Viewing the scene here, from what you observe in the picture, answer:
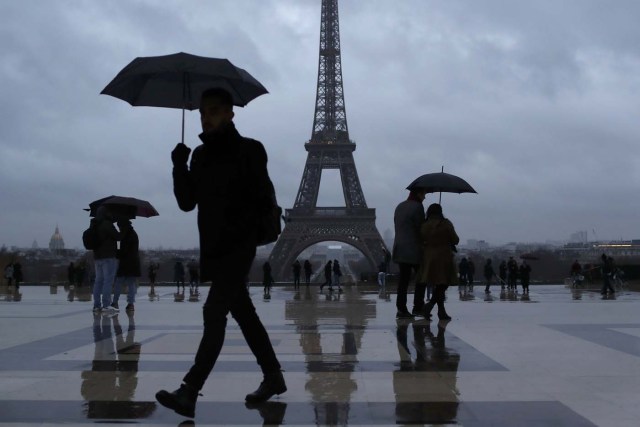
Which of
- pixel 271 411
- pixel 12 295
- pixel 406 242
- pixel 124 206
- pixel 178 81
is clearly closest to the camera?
pixel 271 411

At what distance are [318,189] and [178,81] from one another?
62611mm

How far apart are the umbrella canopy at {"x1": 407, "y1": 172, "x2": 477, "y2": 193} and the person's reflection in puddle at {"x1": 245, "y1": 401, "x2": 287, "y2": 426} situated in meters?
6.53

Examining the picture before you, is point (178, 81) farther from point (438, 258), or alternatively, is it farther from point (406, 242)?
point (438, 258)

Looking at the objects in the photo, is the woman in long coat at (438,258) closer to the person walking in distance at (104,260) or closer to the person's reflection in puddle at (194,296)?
the person walking in distance at (104,260)

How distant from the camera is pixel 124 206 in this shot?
13.9 metres

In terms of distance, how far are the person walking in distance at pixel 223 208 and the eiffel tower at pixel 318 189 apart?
58.5 meters

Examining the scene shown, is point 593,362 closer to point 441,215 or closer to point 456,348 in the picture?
point 456,348

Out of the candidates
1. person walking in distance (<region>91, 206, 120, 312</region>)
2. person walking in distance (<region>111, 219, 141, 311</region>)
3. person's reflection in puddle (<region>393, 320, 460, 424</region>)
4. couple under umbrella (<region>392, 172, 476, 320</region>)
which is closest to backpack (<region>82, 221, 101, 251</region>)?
person walking in distance (<region>91, 206, 120, 312</region>)

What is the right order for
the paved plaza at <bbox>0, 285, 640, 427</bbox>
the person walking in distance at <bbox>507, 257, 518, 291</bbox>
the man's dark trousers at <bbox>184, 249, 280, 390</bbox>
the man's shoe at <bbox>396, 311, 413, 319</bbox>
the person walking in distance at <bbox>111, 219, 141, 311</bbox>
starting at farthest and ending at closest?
the person walking in distance at <bbox>507, 257, 518, 291</bbox> < the person walking in distance at <bbox>111, 219, 141, 311</bbox> < the man's shoe at <bbox>396, 311, 413, 319</bbox> < the man's dark trousers at <bbox>184, 249, 280, 390</bbox> < the paved plaza at <bbox>0, 285, 640, 427</bbox>

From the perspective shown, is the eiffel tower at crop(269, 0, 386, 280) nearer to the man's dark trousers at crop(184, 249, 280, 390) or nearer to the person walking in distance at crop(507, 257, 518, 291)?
the person walking in distance at crop(507, 257, 518, 291)

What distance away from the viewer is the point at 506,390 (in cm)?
496

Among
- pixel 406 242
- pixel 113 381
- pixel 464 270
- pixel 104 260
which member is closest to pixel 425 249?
pixel 406 242

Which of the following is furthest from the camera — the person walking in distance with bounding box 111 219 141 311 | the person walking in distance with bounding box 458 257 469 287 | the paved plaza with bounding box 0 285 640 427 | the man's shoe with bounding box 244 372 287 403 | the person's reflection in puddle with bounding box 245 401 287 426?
the person walking in distance with bounding box 458 257 469 287

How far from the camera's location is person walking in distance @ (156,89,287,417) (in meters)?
4.47
